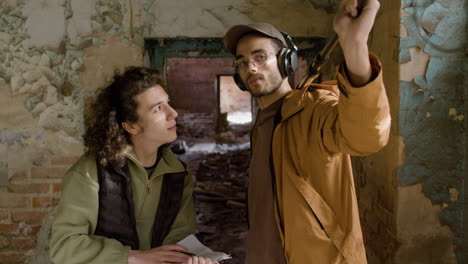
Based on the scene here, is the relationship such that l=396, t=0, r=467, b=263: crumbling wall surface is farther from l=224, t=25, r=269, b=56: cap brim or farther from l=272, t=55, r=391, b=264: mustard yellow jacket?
l=224, t=25, r=269, b=56: cap brim

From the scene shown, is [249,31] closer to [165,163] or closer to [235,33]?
[235,33]

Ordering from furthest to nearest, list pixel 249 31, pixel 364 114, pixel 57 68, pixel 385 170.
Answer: pixel 57 68 → pixel 385 170 → pixel 249 31 → pixel 364 114

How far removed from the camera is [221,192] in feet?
19.3

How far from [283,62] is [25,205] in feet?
7.50

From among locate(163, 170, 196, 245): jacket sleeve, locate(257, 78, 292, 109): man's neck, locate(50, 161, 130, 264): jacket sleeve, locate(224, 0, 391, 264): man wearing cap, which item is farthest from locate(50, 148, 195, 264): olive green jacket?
locate(257, 78, 292, 109): man's neck

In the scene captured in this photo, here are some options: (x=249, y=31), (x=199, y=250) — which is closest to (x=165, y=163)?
(x=199, y=250)

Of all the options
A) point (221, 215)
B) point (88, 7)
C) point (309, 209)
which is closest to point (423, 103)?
point (309, 209)

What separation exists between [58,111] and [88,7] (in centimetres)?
82

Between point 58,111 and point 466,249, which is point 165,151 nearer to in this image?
point 58,111

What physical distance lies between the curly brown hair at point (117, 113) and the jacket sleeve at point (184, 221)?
1.30 feet

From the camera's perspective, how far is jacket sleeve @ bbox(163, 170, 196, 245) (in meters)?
1.81

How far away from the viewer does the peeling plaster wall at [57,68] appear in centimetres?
254

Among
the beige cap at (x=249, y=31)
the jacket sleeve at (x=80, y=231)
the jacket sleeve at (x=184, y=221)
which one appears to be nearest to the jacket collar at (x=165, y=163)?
the jacket sleeve at (x=184, y=221)

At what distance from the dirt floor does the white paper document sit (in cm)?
206
